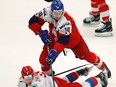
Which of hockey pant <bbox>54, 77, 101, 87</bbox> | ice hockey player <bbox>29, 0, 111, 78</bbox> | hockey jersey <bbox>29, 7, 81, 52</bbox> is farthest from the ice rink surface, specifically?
hockey jersey <bbox>29, 7, 81, 52</bbox>

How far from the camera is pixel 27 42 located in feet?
10.7

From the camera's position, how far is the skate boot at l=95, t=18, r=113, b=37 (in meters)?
3.32

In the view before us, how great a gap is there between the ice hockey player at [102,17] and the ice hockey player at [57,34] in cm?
84

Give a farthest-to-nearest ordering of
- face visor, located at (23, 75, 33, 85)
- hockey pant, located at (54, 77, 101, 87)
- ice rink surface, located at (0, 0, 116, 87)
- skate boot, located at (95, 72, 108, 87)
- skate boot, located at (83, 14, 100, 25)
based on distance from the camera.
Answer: skate boot, located at (83, 14, 100, 25), ice rink surface, located at (0, 0, 116, 87), skate boot, located at (95, 72, 108, 87), hockey pant, located at (54, 77, 101, 87), face visor, located at (23, 75, 33, 85)

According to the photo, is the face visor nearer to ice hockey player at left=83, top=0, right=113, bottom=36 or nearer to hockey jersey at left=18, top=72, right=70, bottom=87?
hockey jersey at left=18, top=72, right=70, bottom=87

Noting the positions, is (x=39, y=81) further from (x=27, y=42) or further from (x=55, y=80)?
(x=27, y=42)

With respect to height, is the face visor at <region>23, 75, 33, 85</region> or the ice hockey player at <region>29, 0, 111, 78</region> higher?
the ice hockey player at <region>29, 0, 111, 78</region>

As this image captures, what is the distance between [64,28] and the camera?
2197 mm

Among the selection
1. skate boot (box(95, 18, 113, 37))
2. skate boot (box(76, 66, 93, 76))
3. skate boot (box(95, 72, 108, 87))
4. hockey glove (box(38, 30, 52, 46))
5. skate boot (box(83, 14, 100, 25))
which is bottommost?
skate boot (box(95, 72, 108, 87))

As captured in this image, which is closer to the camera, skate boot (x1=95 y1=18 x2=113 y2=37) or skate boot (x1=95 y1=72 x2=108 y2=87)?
skate boot (x1=95 y1=72 x2=108 y2=87)

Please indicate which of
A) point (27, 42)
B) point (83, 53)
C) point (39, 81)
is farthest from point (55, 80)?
point (27, 42)

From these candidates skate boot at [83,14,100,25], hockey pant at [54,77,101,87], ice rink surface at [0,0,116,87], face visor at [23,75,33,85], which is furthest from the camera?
skate boot at [83,14,100,25]

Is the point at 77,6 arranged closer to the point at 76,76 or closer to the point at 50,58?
the point at 76,76

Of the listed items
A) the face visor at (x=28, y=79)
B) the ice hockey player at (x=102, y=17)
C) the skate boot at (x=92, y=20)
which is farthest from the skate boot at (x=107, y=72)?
the skate boot at (x=92, y=20)
